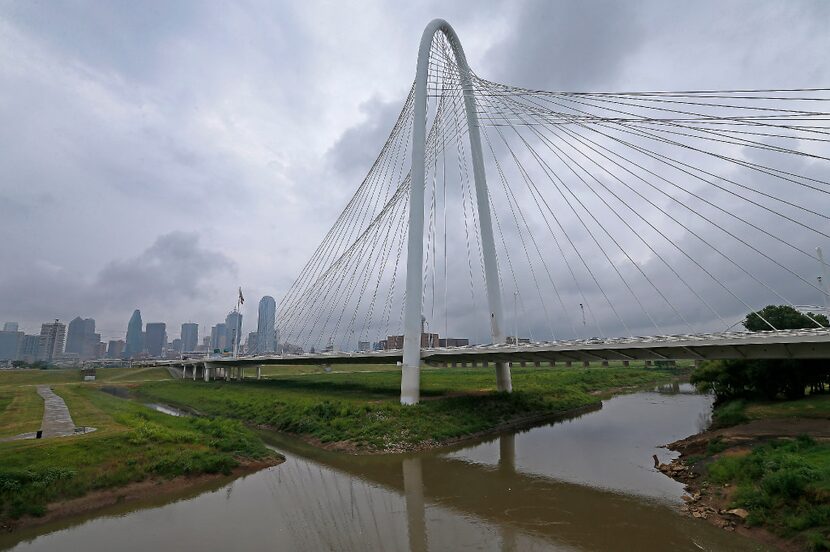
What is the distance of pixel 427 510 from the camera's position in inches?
588

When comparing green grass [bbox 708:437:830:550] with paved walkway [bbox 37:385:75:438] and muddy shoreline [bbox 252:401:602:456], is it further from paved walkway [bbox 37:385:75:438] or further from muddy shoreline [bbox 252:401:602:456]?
paved walkway [bbox 37:385:75:438]

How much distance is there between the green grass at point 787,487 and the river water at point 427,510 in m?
1.24

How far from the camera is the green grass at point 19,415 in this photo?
22234mm

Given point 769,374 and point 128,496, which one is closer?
point 128,496

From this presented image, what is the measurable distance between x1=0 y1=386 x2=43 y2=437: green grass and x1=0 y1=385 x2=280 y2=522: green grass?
2356mm

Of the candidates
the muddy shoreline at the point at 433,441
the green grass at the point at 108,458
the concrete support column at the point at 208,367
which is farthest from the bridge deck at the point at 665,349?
the concrete support column at the point at 208,367

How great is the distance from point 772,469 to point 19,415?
3768cm

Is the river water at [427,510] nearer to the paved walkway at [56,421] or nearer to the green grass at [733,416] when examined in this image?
the green grass at [733,416]

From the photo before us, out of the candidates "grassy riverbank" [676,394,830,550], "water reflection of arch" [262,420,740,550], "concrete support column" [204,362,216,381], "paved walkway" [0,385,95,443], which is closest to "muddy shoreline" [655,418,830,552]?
"grassy riverbank" [676,394,830,550]

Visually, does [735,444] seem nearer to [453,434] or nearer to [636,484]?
[636,484]

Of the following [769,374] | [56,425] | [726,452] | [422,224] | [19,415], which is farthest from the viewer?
[422,224]

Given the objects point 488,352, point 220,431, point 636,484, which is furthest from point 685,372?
point 220,431

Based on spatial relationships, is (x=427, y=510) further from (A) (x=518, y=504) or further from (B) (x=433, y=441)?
(B) (x=433, y=441)

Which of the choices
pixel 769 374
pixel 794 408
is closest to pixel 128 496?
pixel 794 408
